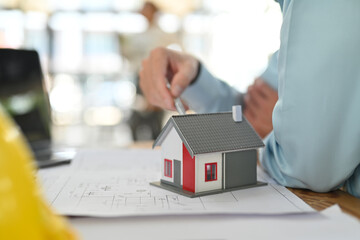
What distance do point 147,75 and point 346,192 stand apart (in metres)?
0.45

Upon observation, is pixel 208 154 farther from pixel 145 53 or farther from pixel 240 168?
pixel 145 53

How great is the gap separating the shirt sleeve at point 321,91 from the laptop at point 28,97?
521 mm

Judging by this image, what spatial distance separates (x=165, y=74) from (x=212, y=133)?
263 millimetres

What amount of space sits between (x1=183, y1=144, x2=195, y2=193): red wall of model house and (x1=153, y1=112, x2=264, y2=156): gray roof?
0.03 meters

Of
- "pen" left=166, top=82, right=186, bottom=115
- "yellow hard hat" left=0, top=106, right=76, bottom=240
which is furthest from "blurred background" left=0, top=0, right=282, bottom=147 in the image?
"yellow hard hat" left=0, top=106, right=76, bottom=240

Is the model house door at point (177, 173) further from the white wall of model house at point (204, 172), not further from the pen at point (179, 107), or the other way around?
the pen at point (179, 107)

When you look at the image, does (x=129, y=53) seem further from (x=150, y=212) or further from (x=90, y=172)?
(x=150, y=212)

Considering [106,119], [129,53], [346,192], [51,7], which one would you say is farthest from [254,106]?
[51,7]

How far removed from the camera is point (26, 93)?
87 centimetres

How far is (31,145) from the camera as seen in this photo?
0.86m

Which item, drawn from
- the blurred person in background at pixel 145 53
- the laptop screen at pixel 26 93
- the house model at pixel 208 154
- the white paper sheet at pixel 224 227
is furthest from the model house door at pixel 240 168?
the blurred person in background at pixel 145 53

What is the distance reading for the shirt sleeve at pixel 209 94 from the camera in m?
0.87

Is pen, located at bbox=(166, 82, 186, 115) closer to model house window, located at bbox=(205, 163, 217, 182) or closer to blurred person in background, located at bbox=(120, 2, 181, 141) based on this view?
model house window, located at bbox=(205, 163, 217, 182)

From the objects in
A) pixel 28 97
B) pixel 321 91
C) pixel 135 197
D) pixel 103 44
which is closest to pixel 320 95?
pixel 321 91
